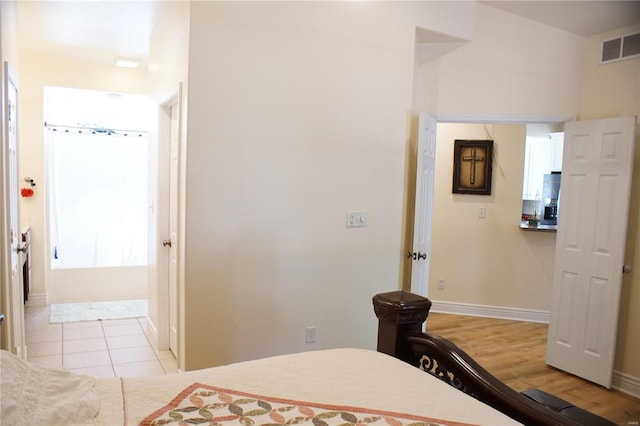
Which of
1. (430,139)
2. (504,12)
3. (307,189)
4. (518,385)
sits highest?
(504,12)

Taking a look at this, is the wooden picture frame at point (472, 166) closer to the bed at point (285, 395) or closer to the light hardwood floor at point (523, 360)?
the light hardwood floor at point (523, 360)

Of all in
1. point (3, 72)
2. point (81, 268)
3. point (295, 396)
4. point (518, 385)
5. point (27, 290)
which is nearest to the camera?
point (295, 396)

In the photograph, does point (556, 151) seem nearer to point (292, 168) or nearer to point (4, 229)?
point (292, 168)

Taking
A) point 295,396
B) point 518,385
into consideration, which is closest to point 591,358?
point 518,385

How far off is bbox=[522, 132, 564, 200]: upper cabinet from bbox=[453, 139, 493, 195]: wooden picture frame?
946 mm

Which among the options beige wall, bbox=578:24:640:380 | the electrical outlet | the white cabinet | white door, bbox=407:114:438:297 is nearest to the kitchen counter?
the white cabinet

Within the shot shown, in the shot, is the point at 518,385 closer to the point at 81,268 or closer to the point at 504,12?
the point at 504,12

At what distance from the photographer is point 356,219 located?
3215mm

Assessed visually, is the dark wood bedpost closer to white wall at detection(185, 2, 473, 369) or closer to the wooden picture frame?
white wall at detection(185, 2, 473, 369)

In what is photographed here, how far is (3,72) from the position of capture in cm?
244

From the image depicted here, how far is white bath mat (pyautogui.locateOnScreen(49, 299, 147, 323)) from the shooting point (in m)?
4.57

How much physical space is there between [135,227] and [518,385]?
4329 mm

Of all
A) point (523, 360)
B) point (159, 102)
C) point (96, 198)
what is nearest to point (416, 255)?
point (523, 360)

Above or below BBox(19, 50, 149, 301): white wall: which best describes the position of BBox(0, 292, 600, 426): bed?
below
